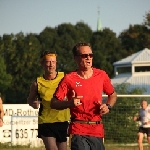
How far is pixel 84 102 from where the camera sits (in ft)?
28.9

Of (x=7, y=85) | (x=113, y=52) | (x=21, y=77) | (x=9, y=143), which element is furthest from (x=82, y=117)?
(x=113, y=52)

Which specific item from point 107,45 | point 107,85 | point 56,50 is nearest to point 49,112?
point 107,85

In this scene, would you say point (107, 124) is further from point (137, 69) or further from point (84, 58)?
point (137, 69)

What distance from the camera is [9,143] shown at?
26.4 m

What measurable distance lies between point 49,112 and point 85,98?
281cm

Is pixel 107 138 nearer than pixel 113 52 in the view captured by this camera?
Yes

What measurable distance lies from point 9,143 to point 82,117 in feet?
58.5

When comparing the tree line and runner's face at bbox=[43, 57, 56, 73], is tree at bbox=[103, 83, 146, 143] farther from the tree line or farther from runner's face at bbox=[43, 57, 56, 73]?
the tree line

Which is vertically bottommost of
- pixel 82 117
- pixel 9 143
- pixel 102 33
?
pixel 9 143

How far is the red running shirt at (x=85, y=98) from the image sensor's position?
8844 millimetres

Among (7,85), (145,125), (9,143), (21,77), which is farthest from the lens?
(21,77)

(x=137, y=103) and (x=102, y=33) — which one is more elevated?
(x=102, y=33)

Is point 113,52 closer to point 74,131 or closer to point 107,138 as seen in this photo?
point 107,138

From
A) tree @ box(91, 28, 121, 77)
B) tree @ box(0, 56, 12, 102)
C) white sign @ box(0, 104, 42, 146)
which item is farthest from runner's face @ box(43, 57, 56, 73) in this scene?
tree @ box(91, 28, 121, 77)
